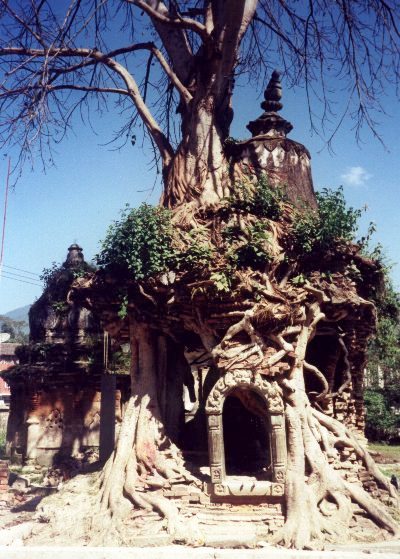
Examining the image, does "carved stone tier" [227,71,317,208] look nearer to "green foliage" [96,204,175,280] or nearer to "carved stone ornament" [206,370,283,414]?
"green foliage" [96,204,175,280]

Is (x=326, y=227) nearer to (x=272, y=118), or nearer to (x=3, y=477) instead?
(x=272, y=118)

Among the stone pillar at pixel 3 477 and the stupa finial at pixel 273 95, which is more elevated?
the stupa finial at pixel 273 95

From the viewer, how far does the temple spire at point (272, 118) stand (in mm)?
9828

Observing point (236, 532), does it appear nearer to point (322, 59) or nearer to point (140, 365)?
point (140, 365)

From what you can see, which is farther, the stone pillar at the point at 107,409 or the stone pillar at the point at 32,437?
the stone pillar at the point at 32,437

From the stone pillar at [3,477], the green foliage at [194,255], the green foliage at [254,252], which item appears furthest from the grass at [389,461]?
the stone pillar at [3,477]

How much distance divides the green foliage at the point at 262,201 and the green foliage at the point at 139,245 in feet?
3.88

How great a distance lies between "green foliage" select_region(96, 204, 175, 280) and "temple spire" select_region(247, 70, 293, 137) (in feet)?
9.94

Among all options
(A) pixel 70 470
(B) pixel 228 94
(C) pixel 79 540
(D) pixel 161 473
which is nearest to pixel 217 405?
(D) pixel 161 473

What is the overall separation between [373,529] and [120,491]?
3.35 metres

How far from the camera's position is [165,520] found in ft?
22.0

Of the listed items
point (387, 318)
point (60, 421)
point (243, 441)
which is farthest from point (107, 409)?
point (387, 318)

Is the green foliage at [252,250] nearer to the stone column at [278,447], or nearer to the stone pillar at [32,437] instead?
the stone column at [278,447]

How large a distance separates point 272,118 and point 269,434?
5.82m
